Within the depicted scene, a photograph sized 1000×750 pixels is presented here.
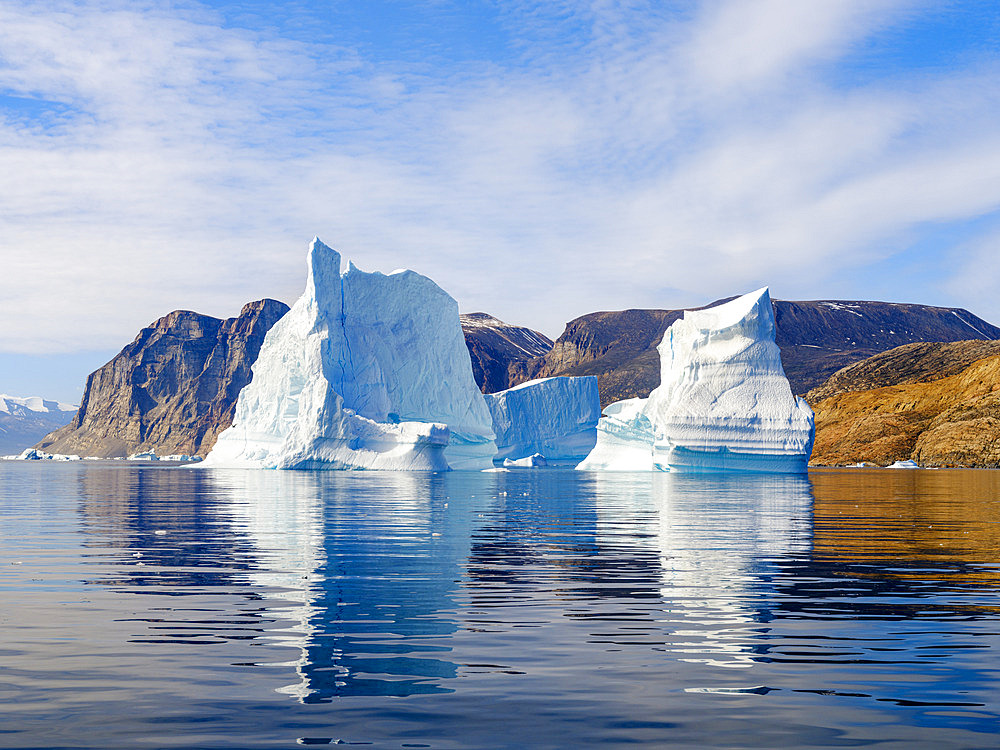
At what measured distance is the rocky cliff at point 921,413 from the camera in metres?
82.9

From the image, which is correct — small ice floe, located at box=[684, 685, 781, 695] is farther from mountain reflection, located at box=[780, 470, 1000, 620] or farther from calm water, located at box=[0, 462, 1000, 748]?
mountain reflection, located at box=[780, 470, 1000, 620]

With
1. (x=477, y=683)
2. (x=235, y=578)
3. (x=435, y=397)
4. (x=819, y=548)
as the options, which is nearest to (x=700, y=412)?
(x=435, y=397)

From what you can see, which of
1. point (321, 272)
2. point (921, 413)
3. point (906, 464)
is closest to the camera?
point (321, 272)

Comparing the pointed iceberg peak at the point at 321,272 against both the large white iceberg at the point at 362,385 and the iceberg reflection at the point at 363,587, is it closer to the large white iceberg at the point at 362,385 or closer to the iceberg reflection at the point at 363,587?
the large white iceberg at the point at 362,385

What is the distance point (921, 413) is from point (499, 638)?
343 ft

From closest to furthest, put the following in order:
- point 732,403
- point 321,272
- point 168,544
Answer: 1. point 168,544
2. point 732,403
3. point 321,272

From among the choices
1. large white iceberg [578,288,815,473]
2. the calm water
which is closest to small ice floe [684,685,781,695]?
the calm water

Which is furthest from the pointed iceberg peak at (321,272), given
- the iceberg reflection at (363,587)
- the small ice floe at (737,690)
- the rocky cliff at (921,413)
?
the rocky cliff at (921,413)

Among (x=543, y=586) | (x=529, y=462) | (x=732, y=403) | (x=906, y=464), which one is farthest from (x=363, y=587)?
(x=906, y=464)

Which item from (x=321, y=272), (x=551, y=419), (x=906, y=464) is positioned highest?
(x=321, y=272)

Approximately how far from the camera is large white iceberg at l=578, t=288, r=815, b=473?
146ft

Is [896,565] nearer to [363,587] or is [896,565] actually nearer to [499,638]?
[499,638]

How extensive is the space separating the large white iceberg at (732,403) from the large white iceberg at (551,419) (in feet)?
72.9

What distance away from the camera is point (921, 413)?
99.9 m
